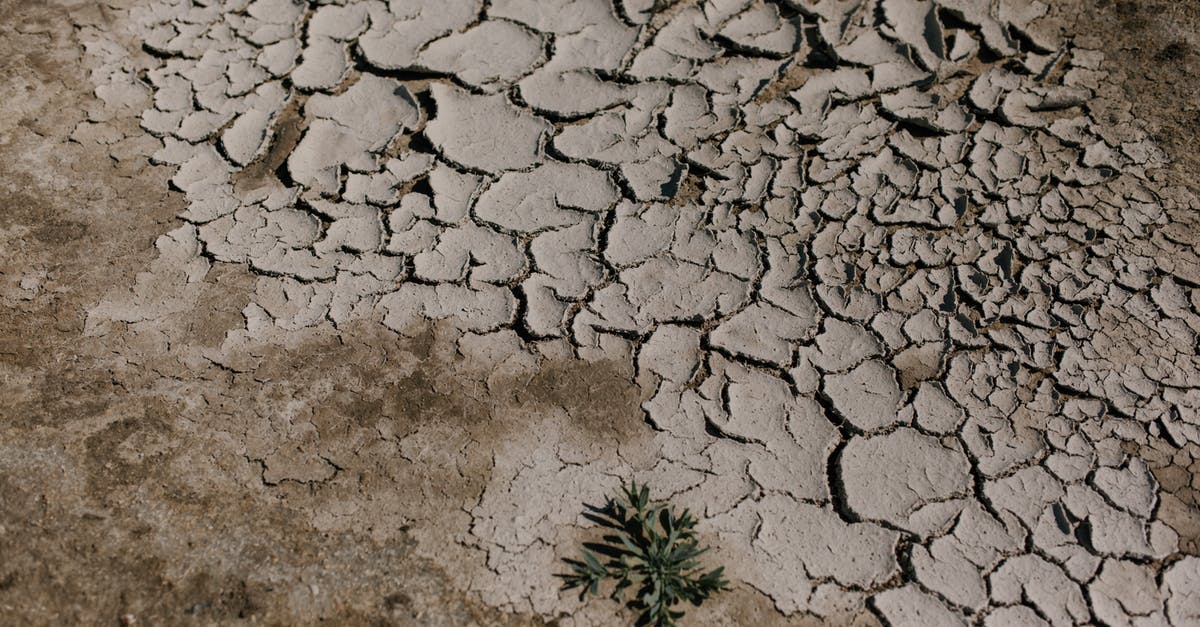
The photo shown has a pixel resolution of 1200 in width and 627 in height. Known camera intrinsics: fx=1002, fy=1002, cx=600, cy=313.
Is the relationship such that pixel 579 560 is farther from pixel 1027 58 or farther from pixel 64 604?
pixel 1027 58

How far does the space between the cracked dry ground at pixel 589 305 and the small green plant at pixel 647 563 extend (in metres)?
0.05

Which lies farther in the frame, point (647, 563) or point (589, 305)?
point (589, 305)

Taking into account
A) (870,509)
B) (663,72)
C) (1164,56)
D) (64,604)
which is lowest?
(64,604)

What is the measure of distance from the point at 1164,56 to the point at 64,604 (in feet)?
10.5

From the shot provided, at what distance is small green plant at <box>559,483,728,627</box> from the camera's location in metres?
1.94

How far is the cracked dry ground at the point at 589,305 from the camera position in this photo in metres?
2.01

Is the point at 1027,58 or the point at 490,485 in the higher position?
the point at 1027,58

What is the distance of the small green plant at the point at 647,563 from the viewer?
1940 millimetres

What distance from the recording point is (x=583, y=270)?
2.54 metres

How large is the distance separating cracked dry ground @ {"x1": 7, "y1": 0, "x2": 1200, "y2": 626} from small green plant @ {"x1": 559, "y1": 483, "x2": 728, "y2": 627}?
0.05m

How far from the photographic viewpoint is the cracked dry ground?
2.01 metres

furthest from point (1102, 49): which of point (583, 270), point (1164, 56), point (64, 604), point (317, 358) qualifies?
point (64, 604)

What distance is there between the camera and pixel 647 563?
1976 mm

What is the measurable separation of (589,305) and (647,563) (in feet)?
2.37
